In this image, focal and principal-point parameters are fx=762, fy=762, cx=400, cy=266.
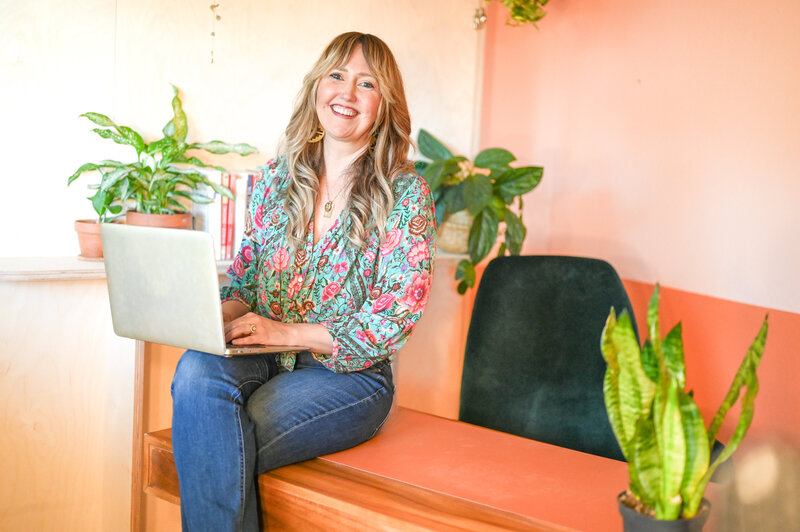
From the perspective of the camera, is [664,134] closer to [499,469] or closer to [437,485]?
[499,469]

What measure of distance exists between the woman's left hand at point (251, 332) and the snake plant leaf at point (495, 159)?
1532 mm

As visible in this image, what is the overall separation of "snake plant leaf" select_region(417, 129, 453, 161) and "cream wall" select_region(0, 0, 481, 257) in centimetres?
40

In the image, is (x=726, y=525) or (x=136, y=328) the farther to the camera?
(x=136, y=328)

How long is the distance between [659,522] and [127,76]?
207 centimetres

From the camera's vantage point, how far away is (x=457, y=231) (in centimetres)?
311

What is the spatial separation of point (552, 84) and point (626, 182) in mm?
673

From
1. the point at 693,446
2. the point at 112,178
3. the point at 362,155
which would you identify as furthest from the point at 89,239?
the point at 693,446

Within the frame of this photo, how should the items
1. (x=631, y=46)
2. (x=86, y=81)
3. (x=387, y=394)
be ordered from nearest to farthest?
(x=387, y=394) → (x=86, y=81) → (x=631, y=46)

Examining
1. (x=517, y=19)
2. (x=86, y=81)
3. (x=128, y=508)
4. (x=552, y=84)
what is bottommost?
(x=128, y=508)

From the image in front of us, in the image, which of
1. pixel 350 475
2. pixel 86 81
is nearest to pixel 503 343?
pixel 350 475

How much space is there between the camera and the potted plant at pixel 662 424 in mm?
1128

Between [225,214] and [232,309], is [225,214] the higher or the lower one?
the higher one

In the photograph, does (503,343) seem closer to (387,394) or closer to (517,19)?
(387,394)

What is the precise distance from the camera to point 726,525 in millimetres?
1285
